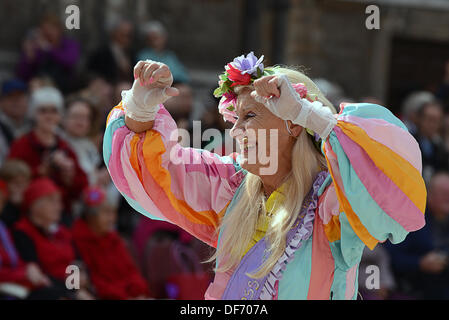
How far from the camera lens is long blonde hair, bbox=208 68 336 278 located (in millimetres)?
2742

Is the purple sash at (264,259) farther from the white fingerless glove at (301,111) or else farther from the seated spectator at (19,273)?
the seated spectator at (19,273)

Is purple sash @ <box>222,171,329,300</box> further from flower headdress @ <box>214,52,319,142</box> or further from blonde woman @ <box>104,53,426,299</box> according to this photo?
flower headdress @ <box>214,52,319,142</box>

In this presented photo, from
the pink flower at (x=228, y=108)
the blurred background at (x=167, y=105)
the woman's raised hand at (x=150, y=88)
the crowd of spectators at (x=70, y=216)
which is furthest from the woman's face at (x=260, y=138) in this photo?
the crowd of spectators at (x=70, y=216)

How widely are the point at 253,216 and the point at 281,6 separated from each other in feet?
18.3

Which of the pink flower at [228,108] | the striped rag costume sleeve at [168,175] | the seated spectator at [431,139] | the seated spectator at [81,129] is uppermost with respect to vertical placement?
the pink flower at [228,108]

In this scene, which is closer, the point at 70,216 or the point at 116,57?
the point at 70,216

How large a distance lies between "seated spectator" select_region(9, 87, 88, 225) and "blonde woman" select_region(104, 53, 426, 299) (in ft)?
8.63

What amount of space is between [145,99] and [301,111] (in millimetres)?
Answer: 541

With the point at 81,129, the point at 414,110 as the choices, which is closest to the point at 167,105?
the point at 81,129

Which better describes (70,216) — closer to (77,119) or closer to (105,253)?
(105,253)

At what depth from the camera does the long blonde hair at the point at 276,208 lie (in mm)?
2742

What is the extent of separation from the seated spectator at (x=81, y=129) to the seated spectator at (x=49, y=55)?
76 centimetres

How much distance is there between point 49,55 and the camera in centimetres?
643

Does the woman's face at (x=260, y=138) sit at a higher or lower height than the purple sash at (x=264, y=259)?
higher
